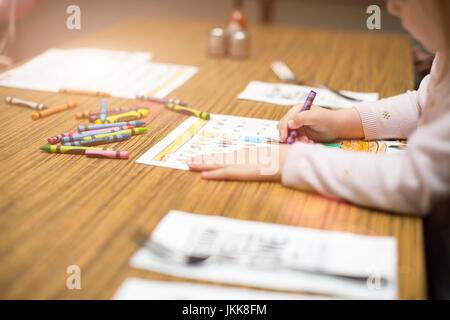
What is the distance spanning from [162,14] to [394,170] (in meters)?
2.59

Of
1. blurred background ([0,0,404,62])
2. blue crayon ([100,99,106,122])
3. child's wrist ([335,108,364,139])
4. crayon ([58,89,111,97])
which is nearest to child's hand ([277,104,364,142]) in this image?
child's wrist ([335,108,364,139])

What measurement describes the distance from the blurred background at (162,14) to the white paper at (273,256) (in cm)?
210

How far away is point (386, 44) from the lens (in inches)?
74.7

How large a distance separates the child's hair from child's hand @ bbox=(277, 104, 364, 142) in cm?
29

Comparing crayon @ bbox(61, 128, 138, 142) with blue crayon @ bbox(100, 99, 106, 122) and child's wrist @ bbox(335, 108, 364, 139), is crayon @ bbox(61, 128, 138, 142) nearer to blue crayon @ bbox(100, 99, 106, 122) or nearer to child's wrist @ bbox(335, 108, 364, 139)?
blue crayon @ bbox(100, 99, 106, 122)

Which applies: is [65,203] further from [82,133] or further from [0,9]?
[0,9]

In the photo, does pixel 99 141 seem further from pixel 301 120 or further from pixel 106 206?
pixel 301 120

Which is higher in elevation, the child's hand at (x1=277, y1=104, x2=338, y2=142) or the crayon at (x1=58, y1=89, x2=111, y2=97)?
the crayon at (x1=58, y1=89, x2=111, y2=97)

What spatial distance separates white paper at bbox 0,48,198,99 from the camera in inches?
51.3

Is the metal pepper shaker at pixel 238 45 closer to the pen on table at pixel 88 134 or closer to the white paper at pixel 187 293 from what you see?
the pen on table at pixel 88 134

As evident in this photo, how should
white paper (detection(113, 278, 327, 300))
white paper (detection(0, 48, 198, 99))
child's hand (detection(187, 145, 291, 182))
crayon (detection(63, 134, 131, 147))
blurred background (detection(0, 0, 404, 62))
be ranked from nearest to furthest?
1. white paper (detection(113, 278, 327, 300))
2. child's hand (detection(187, 145, 291, 182))
3. crayon (detection(63, 134, 131, 147))
4. white paper (detection(0, 48, 198, 99))
5. blurred background (detection(0, 0, 404, 62))

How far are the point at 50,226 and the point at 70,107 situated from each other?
54 centimetres

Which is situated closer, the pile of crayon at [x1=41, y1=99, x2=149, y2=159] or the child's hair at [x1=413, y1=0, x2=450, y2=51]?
the child's hair at [x1=413, y1=0, x2=450, y2=51]

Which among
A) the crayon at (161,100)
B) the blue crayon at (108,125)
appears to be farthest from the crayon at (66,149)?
the crayon at (161,100)
